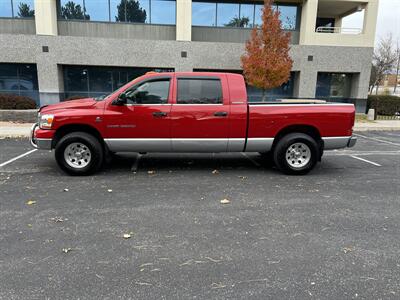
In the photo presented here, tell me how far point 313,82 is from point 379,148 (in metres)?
10.5

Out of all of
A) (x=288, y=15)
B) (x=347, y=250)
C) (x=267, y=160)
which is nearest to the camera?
(x=347, y=250)

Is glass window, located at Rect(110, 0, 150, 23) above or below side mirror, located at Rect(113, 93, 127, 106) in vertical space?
above

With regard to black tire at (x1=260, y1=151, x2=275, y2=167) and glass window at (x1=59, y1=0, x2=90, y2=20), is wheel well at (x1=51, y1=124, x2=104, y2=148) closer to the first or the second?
black tire at (x1=260, y1=151, x2=275, y2=167)

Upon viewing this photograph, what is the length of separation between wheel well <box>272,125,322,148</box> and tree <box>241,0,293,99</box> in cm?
1010

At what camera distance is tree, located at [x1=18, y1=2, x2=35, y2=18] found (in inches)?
739

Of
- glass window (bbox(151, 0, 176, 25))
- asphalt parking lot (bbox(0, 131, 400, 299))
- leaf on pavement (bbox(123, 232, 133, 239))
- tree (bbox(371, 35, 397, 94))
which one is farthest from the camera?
tree (bbox(371, 35, 397, 94))

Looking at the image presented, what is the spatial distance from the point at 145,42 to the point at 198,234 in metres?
16.3

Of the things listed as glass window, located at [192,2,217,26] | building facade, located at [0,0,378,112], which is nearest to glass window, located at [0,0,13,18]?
building facade, located at [0,0,378,112]

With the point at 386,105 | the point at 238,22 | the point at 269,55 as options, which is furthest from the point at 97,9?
the point at 386,105

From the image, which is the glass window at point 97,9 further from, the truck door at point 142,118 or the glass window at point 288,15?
the truck door at point 142,118

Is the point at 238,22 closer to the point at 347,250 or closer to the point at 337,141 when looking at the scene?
the point at 337,141

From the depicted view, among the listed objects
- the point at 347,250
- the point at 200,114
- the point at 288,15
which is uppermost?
the point at 288,15

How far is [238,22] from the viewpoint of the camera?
19969 mm

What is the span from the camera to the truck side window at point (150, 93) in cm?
636
